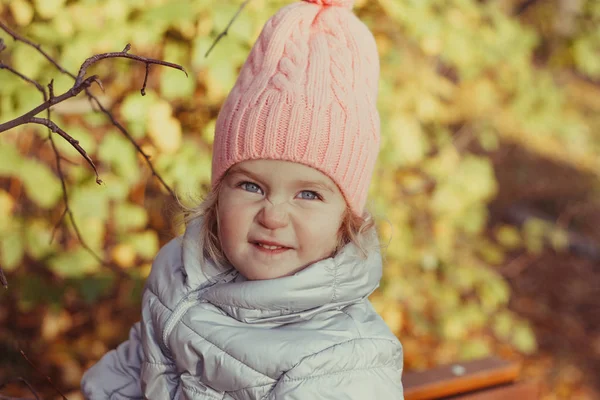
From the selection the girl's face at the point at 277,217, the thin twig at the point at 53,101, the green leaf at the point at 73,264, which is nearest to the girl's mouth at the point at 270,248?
the girl's face at the point at 277,217

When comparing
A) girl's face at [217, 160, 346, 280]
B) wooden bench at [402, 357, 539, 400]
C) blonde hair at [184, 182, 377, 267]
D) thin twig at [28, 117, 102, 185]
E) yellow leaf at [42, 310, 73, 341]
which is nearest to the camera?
thin twig at [28, 117, 102, 185]

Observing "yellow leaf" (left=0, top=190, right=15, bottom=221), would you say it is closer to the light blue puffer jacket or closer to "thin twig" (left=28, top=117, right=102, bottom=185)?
the light blue puffer jacket

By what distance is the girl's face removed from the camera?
1.49 meters

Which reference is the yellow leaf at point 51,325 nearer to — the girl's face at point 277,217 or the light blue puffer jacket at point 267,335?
the light blue puffer jacket at point 267,335

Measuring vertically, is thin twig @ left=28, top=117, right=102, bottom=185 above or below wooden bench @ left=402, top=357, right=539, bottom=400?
above

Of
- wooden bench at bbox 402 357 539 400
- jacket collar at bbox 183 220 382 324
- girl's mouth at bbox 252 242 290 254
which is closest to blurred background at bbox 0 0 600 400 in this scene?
wooden bench at bbox 402 357 539 400

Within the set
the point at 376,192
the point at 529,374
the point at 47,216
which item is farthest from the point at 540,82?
the point at 47,216

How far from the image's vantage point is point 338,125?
5.01 ft

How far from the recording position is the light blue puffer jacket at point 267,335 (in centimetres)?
141

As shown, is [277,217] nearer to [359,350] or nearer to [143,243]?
[359,350]

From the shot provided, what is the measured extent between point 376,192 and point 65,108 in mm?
1567

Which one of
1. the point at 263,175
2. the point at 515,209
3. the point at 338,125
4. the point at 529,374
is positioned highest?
the point at 338,125

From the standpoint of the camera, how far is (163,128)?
2797 mm

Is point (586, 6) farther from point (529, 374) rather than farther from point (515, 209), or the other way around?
point (515, 209)
